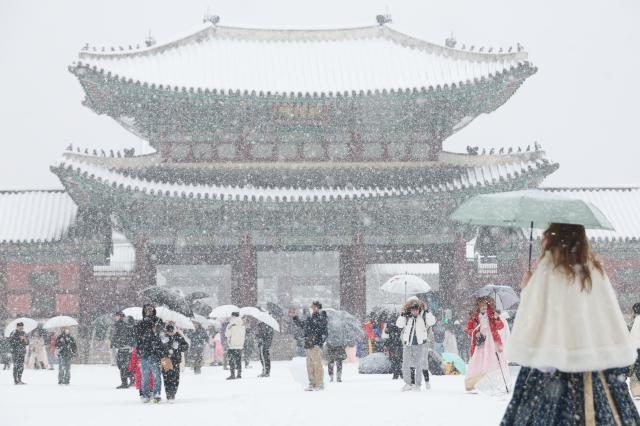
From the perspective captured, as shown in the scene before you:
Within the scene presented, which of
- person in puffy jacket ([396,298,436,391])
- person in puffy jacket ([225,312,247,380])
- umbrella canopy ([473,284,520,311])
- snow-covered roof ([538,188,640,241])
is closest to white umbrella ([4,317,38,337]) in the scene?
person in puffy jacket ([225,312,247,380])

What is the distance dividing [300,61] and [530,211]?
19836mm

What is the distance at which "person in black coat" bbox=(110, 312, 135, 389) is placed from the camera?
1648 centimetres

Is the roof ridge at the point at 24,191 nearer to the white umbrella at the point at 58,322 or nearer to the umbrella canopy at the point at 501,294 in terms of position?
the white umbrella at the point at 58,322

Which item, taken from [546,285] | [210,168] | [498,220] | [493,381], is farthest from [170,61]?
[546,285]

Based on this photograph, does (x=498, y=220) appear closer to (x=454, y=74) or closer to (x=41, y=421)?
(x=41, y=421)

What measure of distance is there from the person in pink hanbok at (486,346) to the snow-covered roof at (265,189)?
32.3ft

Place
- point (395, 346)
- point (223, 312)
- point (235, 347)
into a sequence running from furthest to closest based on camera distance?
point (223, 312) < point (235, 347) < point (395, 346)

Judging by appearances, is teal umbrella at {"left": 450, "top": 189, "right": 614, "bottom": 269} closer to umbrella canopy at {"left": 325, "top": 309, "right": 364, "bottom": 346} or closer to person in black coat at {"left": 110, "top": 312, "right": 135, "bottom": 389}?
umbrella canopy at {"left": 325, "top": 309, "right": 364, "bottom": 346}

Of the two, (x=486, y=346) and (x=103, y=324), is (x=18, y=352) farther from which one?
(x=486, y=346)

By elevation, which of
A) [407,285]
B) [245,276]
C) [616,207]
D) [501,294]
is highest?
[616,207]

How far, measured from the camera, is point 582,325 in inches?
215

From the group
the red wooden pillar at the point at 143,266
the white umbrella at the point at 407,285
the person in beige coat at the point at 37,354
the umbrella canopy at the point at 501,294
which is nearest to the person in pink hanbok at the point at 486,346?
the umbrella canopy at the point at 501,294

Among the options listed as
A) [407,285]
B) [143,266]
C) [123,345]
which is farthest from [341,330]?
[143,266]

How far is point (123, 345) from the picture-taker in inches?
669
